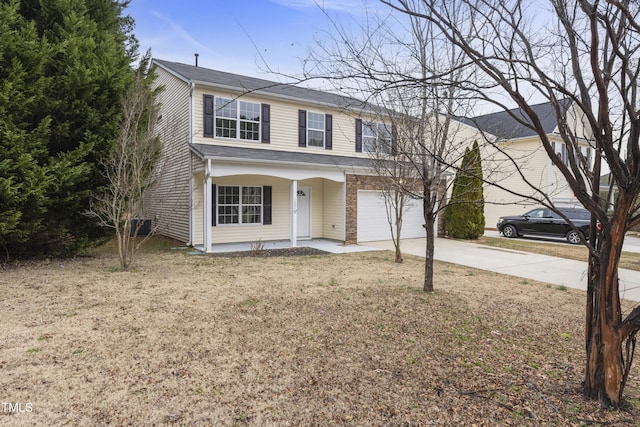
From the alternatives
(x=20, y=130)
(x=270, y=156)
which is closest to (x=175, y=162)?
(x=270, y=156)

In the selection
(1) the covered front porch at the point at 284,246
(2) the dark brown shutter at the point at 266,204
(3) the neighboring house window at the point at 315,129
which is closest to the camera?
(1) the covered front porch at the point at 284,246

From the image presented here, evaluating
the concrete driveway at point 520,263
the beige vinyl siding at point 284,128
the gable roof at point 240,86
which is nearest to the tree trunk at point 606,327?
the concrete driveway at point 520,263

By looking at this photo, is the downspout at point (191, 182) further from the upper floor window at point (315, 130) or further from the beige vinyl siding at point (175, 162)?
the upper floor window at point (315, 130)

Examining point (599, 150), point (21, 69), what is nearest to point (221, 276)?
point (21, 69)

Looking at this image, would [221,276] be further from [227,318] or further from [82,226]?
[82,226]

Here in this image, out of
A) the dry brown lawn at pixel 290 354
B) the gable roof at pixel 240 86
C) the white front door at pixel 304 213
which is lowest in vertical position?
the dry brown lawn at pixel 290 354

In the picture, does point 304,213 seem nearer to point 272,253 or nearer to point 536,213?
point 272,253

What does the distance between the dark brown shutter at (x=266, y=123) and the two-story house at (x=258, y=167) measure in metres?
0.03

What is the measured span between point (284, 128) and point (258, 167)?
8.56ft

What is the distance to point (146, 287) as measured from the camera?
6609 millimetres

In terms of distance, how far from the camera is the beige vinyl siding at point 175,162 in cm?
1267

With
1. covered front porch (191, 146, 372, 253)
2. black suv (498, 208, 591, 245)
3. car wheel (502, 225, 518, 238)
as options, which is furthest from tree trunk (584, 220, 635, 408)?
car wheel (502, 225, 518, 238)

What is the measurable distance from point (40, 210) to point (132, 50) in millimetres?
4918

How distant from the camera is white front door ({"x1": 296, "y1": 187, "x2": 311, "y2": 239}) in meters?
14.4
